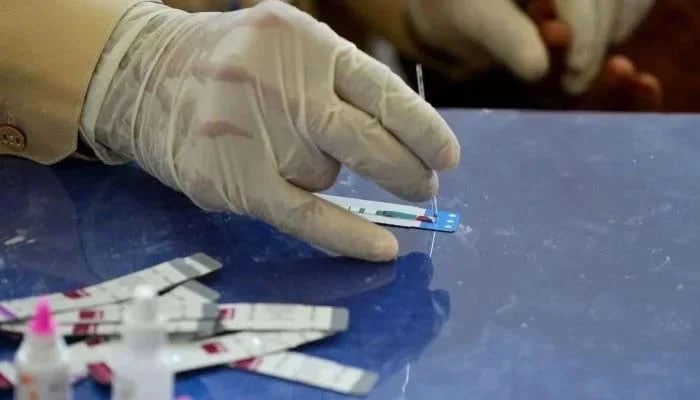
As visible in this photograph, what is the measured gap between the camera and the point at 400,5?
128cm

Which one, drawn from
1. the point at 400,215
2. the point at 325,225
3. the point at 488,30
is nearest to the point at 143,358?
the point at 325,225

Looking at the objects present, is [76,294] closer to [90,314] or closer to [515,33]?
[90,314]

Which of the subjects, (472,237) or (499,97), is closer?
(472,237)

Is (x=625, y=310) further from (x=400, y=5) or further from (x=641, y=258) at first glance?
(x=400, y=5)

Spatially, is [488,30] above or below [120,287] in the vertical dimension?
below

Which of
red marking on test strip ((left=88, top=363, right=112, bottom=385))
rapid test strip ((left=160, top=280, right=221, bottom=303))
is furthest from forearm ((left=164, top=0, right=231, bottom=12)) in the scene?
red marking on test strip ((left=88, top=363, right=112, bottom=385))

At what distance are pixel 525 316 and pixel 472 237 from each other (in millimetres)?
117

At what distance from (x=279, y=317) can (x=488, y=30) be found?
2.27ft

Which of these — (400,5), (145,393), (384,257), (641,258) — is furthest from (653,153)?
(145,393)

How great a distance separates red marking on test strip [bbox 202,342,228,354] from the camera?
619mm

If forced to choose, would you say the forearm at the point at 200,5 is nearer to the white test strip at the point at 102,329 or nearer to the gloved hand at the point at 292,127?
the gloved hand at the point at 292,127

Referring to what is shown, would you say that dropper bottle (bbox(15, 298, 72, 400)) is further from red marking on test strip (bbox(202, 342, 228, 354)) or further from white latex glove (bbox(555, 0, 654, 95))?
white latex glove (bbox(555, 0, 654, 95))

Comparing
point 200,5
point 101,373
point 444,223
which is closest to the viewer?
point 101,373

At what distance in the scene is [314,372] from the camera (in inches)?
23.9
